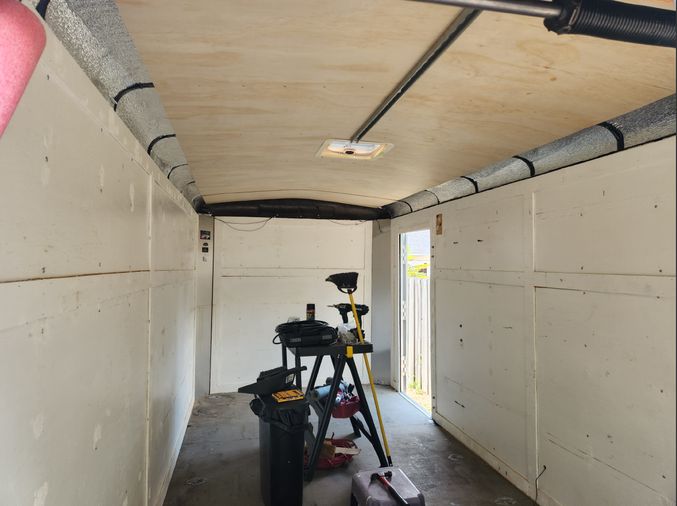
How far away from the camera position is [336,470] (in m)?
2.78

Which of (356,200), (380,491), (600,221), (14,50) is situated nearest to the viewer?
(14,50)

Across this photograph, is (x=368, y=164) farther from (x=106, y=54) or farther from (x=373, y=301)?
(x=373, y=301)

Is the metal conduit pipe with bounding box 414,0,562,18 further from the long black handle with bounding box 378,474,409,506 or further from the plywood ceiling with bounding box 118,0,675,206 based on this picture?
the long black handle with bounding box 378,474,409,506

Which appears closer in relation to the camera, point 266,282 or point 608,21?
point 608,21

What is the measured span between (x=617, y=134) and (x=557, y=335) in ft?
3.50

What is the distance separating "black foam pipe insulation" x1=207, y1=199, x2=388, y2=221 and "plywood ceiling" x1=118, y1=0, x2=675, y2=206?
6.23 ft

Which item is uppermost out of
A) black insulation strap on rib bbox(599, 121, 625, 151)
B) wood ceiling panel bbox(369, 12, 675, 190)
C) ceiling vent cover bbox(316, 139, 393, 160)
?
ceiling vent cover bbox(316, 139, 393, 160)

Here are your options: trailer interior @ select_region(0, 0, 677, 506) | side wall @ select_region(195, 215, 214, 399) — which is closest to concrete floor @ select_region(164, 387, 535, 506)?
trailer interior @ select_region(0, 0, 677, 506)

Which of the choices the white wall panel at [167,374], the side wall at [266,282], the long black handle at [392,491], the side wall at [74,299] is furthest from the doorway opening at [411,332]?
the side wall at [74,299]

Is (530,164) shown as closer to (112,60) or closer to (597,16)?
(597,16)

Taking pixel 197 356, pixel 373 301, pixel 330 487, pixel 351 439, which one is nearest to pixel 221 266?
pixel 197 356

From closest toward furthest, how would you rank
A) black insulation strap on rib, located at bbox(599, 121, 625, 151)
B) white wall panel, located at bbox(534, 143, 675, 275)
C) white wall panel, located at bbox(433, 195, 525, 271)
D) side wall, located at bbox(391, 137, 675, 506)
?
1. white wall panel, located at bbox(534, 143, 675, 275)
2. side wall, located at bbox(391, 137, 675, 506)
3. black insulation strap on rib, located at bbox(599, 121, 625, 151)
4. white wall panel, located at bbox(433, 195, 525, 271)

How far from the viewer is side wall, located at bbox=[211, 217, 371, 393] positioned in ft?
14.3

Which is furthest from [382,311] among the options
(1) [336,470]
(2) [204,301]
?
(1) [336,470]
